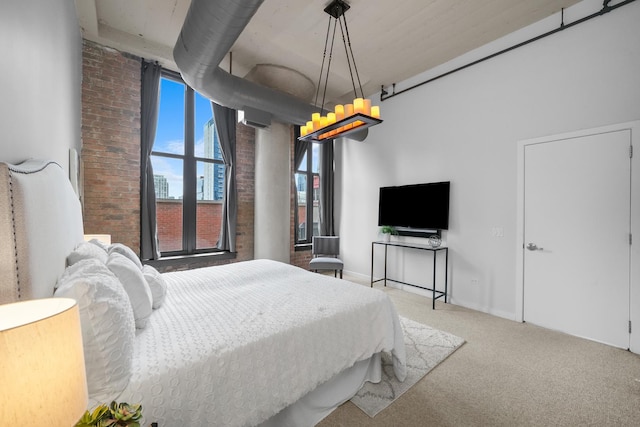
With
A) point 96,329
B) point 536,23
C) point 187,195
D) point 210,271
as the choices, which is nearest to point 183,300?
point 210,271

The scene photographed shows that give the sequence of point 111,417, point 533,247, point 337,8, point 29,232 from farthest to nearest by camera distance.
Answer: point 533,247 < point 337,8 < point 29,232 < point 111,417

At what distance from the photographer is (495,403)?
195 centimetres

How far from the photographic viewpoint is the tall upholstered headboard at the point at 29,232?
91 cm

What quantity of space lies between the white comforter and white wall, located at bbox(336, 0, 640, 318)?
216 centimetres

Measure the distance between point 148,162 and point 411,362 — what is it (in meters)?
4.01

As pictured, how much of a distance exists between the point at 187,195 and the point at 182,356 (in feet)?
11.3

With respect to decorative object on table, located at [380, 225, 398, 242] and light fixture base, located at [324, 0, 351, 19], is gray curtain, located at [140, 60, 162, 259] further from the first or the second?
decorative object on table, located at [380, 225, 398, 242]

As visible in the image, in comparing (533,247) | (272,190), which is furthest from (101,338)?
(533,247)

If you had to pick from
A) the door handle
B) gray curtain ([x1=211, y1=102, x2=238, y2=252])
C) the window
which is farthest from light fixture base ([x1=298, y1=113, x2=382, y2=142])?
the window

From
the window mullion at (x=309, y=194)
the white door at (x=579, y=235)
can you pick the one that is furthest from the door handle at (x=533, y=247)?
the window mullion at (x=309, y=194)

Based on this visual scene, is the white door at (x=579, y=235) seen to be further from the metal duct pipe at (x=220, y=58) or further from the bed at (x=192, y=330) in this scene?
the metal duct pipe at (x=220, y=58)

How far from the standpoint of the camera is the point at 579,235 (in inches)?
115

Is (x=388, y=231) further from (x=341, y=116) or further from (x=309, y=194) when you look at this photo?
(x=341, y=116)

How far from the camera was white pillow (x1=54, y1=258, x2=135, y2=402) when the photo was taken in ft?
3.52
